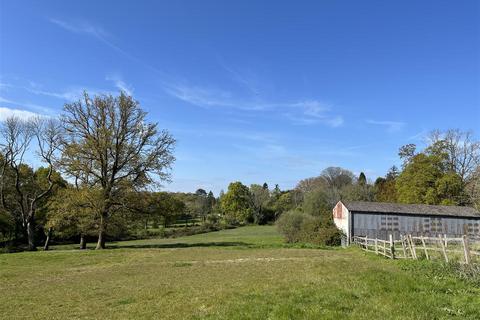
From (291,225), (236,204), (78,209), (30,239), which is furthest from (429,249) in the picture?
(236,204)

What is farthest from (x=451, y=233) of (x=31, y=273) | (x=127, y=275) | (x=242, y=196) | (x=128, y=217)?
(x=242, y=196)

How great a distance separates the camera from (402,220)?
147 feet

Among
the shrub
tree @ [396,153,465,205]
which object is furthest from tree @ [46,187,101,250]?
tree @ [396,153,465,205]

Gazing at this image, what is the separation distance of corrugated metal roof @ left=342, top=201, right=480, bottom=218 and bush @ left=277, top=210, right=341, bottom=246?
367cm

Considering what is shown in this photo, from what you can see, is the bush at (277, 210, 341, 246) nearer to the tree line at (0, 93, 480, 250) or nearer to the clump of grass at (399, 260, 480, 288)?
the tree line at (0, 93, 480, 250)

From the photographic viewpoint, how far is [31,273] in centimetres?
2100

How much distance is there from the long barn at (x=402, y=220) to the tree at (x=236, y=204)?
53.4 m

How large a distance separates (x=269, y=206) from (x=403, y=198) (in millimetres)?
48142

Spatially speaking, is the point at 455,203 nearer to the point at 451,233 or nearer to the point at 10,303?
the point at 451,233

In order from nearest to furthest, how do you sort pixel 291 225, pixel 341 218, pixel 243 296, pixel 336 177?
pixel 243 296
pixel 341 218
pixel 291 225
pixel 336 177

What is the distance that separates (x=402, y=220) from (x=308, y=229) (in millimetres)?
10874

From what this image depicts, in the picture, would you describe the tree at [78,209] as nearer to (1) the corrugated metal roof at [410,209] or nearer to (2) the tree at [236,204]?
(1) the corrugated metal roof at [410,209]

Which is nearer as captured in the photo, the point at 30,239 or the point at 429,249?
the point at 429,249

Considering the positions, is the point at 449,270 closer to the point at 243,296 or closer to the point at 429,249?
the point at 429,249
